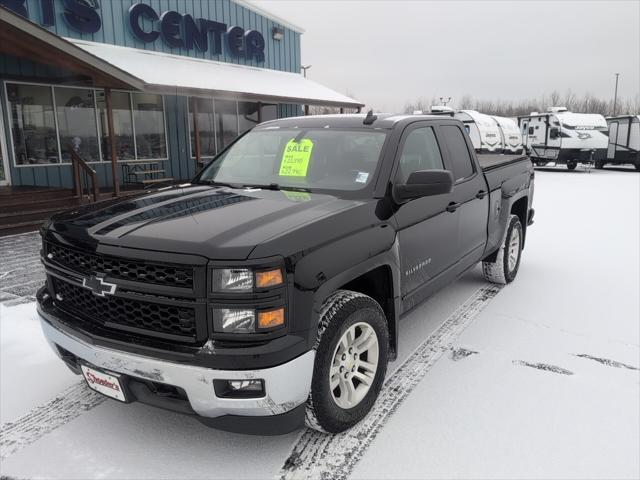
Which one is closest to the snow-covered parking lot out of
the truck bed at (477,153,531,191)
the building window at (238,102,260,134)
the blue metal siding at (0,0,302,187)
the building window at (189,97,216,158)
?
the truck bed at (477,153,531,191)

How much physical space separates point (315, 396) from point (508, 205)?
3680 millimetres

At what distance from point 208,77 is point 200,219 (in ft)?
40.9

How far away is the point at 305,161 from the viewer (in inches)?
147

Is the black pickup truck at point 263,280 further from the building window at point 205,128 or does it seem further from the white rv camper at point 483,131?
the white rv camper at point 483,131

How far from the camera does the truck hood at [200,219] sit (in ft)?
7.95

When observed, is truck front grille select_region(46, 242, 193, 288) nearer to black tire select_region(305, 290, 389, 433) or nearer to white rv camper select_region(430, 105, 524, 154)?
black tire select_region(305, 290, 389, 433)

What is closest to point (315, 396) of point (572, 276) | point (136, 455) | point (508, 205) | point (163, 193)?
point (136, 455)

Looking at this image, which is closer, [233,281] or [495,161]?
[233,281]

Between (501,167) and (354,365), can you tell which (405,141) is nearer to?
(354,365)

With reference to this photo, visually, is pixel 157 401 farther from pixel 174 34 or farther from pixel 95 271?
pixel 174 34

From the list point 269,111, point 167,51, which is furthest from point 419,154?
point 269,111

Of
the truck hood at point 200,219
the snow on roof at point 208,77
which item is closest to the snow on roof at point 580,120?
the snow on roof at point 208,77

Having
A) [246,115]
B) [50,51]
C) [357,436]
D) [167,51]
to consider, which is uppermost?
[167,51]

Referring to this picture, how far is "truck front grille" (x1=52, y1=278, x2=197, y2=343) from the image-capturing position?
95.4 inches
